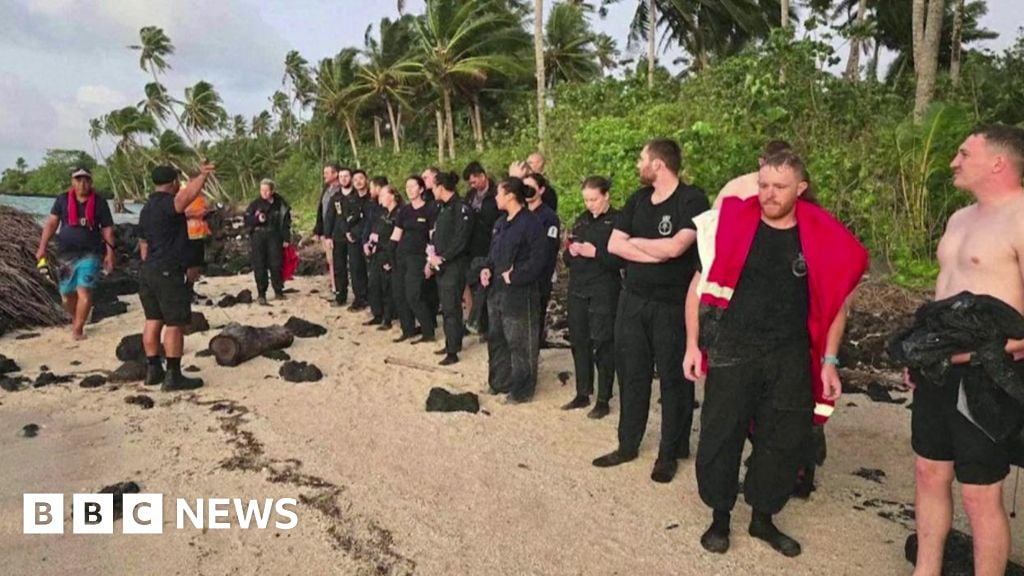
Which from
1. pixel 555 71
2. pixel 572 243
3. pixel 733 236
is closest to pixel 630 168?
pixel 572 243

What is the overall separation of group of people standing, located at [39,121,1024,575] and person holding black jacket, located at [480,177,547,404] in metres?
0.02

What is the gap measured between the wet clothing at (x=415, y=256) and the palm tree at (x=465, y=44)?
17650 millimetres

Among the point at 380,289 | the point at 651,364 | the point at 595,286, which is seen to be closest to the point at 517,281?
the point at 595,286

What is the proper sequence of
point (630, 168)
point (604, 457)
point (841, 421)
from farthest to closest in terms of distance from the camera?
point (630, 168) < point (841, 421) < point (604, 457)

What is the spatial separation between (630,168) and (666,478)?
22.8 feet

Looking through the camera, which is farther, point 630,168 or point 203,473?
point 630,168

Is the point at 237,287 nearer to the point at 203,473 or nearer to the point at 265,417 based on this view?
the point at 265,417

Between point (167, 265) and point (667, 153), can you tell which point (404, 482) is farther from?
point (167, 265)

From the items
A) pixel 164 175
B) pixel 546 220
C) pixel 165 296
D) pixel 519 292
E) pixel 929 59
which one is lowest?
pixel 165 296

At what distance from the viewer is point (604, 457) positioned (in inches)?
191

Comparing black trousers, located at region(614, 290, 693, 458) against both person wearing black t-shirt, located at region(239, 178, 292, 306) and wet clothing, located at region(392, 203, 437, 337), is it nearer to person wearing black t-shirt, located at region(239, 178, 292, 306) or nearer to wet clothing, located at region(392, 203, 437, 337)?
wet clothing, located at region(392, 203, 437, 337)

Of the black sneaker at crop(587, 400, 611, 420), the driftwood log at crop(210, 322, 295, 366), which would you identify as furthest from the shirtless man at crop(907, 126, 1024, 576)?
the driftwood log at crop(210, 322, 295, 366)

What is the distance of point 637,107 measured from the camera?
53.5ft

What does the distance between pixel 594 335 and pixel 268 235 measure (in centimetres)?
716
